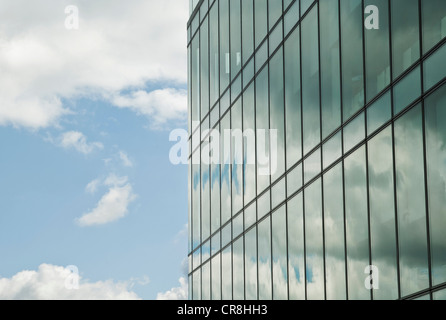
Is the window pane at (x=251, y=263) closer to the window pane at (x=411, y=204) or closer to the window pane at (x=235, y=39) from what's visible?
the window pane at (x=235, y=39)

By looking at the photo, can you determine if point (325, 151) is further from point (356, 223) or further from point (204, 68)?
point (204, 68)

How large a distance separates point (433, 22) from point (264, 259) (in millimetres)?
13384

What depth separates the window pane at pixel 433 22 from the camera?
17.3 m

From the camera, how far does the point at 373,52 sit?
801 inches

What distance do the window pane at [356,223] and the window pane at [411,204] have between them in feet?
6.03

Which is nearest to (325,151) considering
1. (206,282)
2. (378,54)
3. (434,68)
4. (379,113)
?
(379,113)

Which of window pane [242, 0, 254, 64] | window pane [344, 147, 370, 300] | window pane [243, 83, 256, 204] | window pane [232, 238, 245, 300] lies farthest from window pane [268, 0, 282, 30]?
window pane [232, 238, 245, 300]

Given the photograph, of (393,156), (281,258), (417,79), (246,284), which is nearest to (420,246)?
(393,156)

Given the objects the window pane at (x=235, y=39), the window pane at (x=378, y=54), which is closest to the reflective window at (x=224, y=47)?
the window pane at (x=235, y=39)

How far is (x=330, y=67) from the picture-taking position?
23156 millimetres
